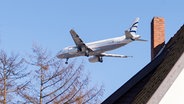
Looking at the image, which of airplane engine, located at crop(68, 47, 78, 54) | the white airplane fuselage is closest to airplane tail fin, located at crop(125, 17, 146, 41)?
the white airplane fuselage

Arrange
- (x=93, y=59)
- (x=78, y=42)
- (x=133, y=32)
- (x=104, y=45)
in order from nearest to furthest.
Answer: (x=93, y=59)
(x=78, y=42)
(x=104, y=45)
(x=133, y=32)

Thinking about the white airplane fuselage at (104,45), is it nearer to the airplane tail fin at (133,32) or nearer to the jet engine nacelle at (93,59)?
the airplane tail fin at (133,32)

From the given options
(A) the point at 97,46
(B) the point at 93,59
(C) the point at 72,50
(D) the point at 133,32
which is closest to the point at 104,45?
(A) the point at 97,46

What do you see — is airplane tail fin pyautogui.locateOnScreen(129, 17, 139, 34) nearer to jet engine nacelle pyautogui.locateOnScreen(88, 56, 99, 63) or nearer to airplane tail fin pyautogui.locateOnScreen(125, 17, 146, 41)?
airplane tail fin pyautogui.locateOnScreen(125, 17, 146, 41)

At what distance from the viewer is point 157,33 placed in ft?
40.1

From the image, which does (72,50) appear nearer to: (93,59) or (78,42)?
(78,42)

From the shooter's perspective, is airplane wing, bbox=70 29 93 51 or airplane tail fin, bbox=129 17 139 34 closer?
airplane wing, bbox=70 29 93 51

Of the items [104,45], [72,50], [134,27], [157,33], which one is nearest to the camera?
[157,33]

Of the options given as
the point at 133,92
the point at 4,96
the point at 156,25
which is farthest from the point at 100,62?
the point at 133,92

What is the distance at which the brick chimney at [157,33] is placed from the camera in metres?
11.8

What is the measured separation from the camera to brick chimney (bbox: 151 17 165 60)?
38.6ft

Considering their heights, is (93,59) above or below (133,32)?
below

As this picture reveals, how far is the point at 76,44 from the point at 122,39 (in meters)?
4.90

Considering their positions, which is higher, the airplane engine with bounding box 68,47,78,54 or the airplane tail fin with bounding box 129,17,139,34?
the airplane tail fin with bounding box 129,17,139,34
